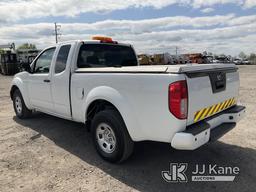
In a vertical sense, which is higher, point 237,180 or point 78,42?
point 78,42

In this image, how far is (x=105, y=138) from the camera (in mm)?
4156

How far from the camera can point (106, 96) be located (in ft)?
12.8

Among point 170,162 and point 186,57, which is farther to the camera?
point 186,57

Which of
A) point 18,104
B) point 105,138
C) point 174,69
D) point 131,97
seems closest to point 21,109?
point 18,104

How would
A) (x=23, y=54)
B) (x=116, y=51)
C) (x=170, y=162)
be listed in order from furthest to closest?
(x=23, y=54)
(x=116, y=51)
(x=170, y=162)

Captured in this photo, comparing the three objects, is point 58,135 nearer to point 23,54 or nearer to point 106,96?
point 106,96

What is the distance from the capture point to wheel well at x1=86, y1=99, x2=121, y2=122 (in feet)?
13.6

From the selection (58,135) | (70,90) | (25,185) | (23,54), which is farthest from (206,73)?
(23,54)

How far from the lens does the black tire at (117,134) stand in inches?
148

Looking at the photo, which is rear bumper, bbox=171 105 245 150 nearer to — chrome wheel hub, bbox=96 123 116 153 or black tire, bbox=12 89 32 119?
chrome wheel hub, bbox=96 123 116 153

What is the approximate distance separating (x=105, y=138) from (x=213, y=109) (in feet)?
5.49

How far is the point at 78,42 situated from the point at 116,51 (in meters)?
0.91

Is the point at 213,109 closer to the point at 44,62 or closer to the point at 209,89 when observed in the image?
the point at 209,89

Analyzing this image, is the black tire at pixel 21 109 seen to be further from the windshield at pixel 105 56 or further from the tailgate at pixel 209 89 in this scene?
the tailgate at pixel 209 89
